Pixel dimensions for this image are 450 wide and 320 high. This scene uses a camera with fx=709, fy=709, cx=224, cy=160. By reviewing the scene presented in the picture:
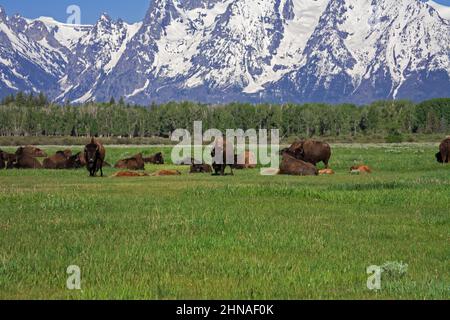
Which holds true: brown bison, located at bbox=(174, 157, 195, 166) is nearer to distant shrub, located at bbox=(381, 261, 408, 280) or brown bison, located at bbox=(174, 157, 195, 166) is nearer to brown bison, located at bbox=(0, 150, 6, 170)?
brown bison, located at bbox=(0, 150, 6, 170)

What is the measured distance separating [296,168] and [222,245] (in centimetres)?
3022

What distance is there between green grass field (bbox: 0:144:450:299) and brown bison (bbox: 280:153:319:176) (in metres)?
19.7

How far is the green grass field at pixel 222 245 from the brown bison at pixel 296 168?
64.5 ft

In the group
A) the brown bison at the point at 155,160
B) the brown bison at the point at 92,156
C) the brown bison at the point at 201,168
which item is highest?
the brown bison at the point at 92,156

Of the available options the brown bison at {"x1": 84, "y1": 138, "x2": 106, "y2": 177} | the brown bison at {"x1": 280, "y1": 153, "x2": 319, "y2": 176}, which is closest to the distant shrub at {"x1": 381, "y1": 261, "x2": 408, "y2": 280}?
the brown bison at {"x1": 84, "y1": 138, "x2": 106, "y2": 177}

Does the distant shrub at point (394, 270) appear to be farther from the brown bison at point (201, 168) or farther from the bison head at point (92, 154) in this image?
the brown bison at point (201, 168)

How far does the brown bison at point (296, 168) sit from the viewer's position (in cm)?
4366

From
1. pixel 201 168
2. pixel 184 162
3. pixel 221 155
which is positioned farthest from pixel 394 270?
pixel 184 162

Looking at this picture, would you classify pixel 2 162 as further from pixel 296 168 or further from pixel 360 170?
pixel 360 170

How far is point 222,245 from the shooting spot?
556 inches

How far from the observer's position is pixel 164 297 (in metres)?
10.1

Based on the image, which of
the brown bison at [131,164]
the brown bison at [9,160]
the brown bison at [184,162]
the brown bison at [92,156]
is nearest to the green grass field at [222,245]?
the brown bison at [92,156]

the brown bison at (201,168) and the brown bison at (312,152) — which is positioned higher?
the brown bison at (312,152)
